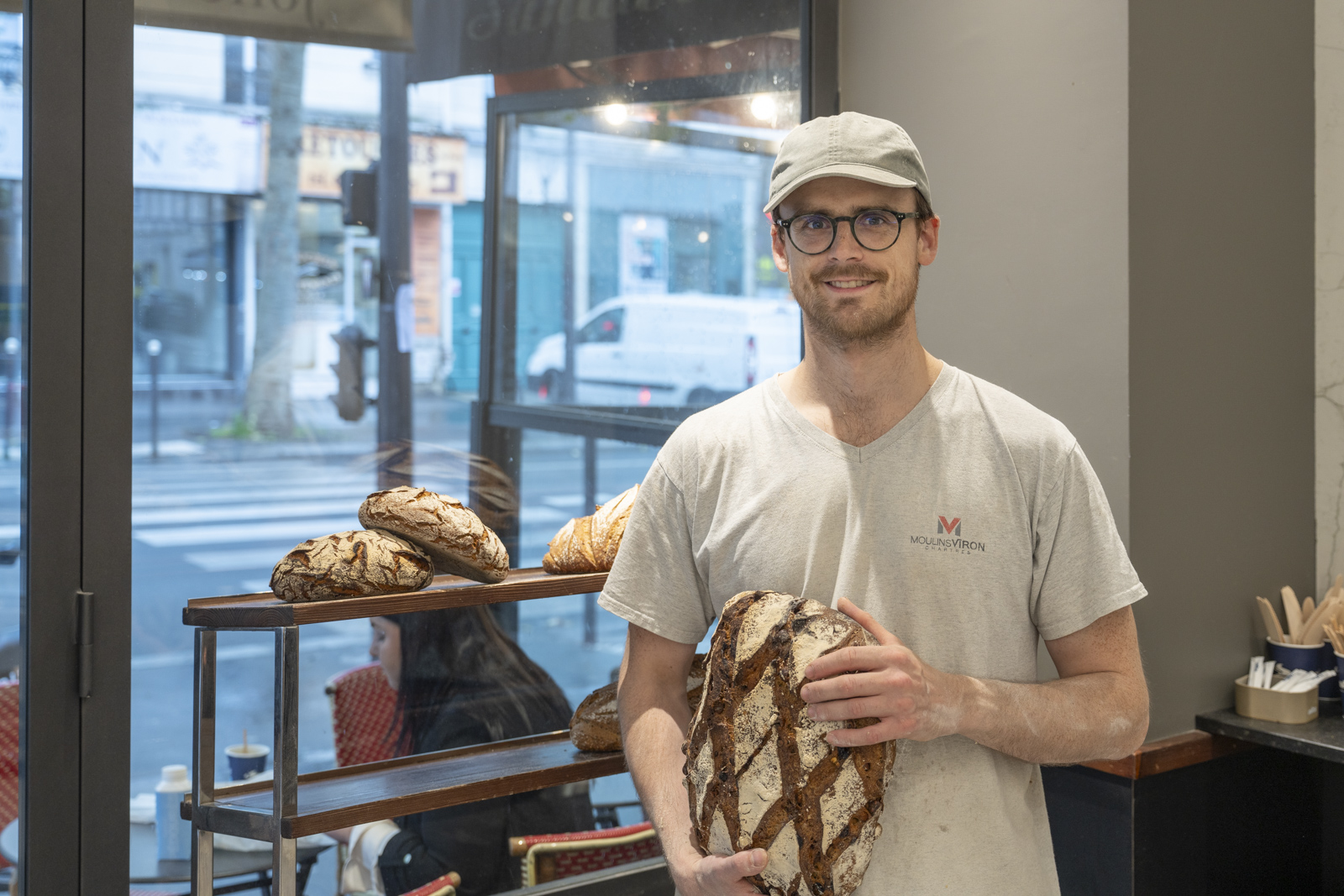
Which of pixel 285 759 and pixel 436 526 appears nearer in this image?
pixel 285 759

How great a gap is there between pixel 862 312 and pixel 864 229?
0.36ft

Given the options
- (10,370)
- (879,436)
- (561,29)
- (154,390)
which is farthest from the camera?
(561,29)

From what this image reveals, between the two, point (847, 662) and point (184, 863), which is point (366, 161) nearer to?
point (184, 863)

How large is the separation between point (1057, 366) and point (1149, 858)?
943 millimetres

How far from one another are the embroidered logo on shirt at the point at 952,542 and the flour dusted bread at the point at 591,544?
740 mm

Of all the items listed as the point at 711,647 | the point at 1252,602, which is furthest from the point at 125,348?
the point at 1252,602

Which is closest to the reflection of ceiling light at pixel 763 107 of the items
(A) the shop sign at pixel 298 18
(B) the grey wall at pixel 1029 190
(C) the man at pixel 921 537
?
(B) the grey wall at pixel 1029 190

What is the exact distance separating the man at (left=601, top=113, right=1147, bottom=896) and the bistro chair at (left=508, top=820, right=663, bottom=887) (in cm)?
78

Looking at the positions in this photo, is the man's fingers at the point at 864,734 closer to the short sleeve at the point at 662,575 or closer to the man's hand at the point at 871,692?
the man's hand at the point at 871,692

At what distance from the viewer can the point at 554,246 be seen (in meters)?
2.44

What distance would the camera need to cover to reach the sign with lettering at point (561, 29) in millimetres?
2219

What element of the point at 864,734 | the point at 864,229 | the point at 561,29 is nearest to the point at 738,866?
the point at 864,734

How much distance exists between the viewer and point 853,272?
1.35 meters

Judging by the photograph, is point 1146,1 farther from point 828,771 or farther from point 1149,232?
point 828,771
